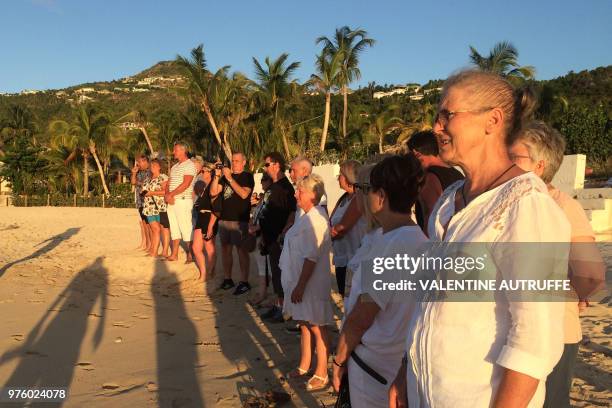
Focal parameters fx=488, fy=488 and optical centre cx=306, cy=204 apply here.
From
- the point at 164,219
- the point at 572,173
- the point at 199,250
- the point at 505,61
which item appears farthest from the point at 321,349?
the point at 505,61

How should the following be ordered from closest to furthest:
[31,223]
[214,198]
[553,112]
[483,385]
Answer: [483,385]
[214,198]
[31,223]
[553,112]

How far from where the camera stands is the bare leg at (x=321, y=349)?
364 centimetres

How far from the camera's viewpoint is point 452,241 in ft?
4.64

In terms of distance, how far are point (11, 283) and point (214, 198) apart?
328 cm

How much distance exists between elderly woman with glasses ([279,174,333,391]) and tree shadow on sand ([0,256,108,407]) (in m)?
1.80

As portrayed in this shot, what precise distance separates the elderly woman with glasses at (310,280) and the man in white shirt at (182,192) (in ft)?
13.5

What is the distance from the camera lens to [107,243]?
456 inches

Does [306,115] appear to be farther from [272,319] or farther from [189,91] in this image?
[272,319]

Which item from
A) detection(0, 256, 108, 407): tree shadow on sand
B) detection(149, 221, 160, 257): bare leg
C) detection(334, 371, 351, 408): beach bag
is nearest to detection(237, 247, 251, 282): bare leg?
detection(0, 256, 108, 407): tree shadow on sand

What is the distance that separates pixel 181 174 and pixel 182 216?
0.66m

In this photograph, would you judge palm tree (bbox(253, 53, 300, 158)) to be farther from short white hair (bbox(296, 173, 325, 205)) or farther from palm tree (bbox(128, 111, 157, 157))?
short white hair (bbox(296, 173, 325, 205))

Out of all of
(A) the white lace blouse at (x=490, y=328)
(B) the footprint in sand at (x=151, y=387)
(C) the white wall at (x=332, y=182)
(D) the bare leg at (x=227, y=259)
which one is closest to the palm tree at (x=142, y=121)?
(C) the white wall at (x=332, y=182)

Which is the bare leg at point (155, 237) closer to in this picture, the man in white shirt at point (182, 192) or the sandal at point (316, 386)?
the man in white shirt at point (182, 192)

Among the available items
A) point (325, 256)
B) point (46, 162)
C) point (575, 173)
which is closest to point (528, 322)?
point (325, 256)
